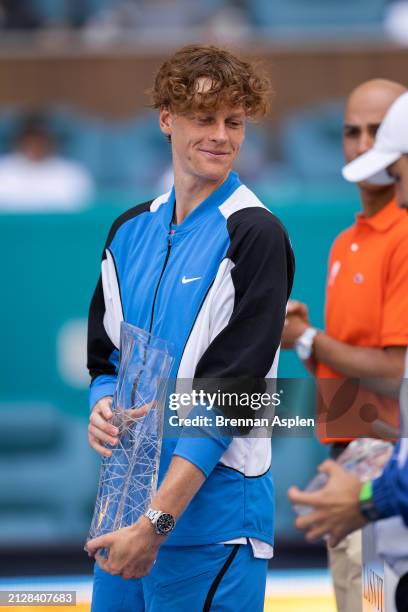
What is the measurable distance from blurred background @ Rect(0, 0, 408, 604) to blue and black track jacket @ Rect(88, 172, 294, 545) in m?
2.07

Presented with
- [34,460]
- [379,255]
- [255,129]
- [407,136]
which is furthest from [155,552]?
[255,129]

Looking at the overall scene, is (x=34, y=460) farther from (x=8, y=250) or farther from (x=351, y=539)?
(x=351, y=539)

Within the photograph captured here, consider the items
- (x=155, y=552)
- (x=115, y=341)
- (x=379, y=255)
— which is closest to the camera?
(x=155, y=552)

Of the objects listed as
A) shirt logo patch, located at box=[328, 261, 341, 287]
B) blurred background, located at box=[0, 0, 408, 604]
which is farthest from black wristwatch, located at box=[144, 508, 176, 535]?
blurred background, located at box=[0, 0, 408, 604]

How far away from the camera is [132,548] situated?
6.63ft

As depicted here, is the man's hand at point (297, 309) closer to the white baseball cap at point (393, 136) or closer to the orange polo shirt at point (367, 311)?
the orange polo shirt at point (367, 311)

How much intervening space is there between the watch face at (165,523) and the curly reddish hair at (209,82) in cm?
83

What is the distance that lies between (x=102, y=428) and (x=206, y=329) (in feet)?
0.98

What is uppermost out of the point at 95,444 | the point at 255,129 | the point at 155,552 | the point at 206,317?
the point at 255,129

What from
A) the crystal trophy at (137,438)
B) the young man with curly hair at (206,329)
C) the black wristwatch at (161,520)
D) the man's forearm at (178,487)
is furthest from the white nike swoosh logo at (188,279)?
the black wristwatch at (161,520)

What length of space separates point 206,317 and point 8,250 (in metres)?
2.55

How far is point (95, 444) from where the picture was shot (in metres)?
2.21

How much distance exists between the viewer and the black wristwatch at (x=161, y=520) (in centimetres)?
202

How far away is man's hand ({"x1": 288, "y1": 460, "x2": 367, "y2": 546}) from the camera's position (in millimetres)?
1749
